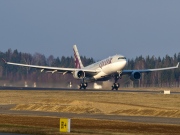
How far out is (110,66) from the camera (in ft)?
314

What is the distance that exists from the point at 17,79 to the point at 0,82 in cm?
394

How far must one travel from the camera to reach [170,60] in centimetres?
18975

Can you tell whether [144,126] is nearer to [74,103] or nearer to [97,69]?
[74,103]

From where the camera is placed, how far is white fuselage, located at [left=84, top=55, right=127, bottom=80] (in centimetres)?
9438

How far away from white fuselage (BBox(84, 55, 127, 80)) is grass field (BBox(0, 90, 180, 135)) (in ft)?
41.4

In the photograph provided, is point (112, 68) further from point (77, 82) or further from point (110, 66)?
point (77, 82)

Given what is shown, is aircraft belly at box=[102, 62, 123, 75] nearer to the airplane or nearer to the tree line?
the airplane

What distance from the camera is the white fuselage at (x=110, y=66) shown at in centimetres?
9438

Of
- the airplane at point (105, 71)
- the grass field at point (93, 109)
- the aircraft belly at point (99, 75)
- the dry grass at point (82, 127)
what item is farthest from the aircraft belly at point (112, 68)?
the dry grass at point (82, 127)

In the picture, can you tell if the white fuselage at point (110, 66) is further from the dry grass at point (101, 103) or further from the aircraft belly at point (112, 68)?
the dry grass at point (101, 103)

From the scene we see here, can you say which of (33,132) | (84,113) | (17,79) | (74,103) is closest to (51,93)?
(74,103)

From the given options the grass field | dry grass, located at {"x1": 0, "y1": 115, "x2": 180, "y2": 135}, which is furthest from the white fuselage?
dry grass, located at {"x1": 0, "y1": 115, "x2": 180, "y2": 135}

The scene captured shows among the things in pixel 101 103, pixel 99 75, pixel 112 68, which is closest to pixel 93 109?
pixel 101 103

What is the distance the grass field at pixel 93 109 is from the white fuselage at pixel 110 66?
12619mm
